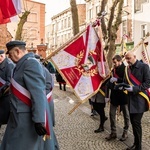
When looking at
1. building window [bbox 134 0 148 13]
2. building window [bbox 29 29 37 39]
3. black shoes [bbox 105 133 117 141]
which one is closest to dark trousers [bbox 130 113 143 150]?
black shoes [bbox 105 133 117 141]

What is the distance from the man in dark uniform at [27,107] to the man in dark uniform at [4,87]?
1690mm

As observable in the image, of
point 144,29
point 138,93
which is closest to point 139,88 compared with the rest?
point 138,93

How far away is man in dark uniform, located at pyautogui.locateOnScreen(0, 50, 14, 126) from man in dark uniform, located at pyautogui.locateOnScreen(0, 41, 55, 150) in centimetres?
169

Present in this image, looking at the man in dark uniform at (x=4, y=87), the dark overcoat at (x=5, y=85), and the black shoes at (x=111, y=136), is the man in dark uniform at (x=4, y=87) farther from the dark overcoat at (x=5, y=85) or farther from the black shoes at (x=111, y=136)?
the black shoes at (x=111, y=136)

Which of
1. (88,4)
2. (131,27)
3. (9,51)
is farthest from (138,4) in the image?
(9,51)

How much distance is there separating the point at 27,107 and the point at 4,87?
2.05 metres

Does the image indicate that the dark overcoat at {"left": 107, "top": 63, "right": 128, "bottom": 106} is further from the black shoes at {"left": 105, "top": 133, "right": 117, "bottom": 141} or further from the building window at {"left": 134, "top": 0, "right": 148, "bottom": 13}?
the building window at {"left": 134, "top": 0, "right": 148, "bottom": 13}

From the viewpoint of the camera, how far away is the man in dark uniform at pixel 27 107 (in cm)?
375

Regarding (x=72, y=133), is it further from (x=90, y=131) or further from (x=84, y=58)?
(x=84, y=58)

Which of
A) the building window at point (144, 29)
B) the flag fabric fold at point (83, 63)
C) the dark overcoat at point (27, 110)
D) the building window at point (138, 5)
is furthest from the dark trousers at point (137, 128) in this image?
the building window at point (138, 5)

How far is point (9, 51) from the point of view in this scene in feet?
13.2

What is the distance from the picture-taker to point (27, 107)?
12.6 feet

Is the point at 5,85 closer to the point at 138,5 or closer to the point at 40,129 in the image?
the point at 40,129

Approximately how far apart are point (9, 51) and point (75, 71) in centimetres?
268
